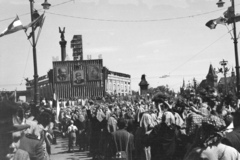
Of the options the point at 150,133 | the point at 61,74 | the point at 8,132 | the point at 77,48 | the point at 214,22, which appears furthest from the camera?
the point at 77,48

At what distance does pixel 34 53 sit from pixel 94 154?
242 inches

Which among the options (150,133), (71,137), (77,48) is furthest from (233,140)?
(77,48)

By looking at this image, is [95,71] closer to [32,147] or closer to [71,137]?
[71,137]

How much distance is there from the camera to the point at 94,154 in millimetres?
13711

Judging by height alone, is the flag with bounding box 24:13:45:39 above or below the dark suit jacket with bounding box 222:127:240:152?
above

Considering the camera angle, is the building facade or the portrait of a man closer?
the portrait of a man

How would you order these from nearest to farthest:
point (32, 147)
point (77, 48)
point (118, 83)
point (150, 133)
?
point (32, 147) → point (150, 133) → point (77, 48) → point (118, 83)

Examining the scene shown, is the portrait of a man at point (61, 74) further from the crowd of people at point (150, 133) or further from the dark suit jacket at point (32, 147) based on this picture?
the dark suit jacket at point (32, 147)

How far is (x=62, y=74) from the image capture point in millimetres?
72562

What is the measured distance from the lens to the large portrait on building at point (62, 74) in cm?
7225

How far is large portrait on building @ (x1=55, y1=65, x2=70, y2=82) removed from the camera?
7225cm

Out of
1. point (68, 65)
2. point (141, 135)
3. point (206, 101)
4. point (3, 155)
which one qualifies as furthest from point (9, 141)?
point (68, 65)

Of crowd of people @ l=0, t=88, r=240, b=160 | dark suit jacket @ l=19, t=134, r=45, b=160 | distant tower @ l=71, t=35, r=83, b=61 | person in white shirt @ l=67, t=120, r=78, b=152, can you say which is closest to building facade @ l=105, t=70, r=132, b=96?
distant tower @ l=71, t=35, r=83, b=61

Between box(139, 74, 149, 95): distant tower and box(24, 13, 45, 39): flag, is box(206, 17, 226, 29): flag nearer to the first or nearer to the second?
box(139, 74, 149, 95): distant tower
